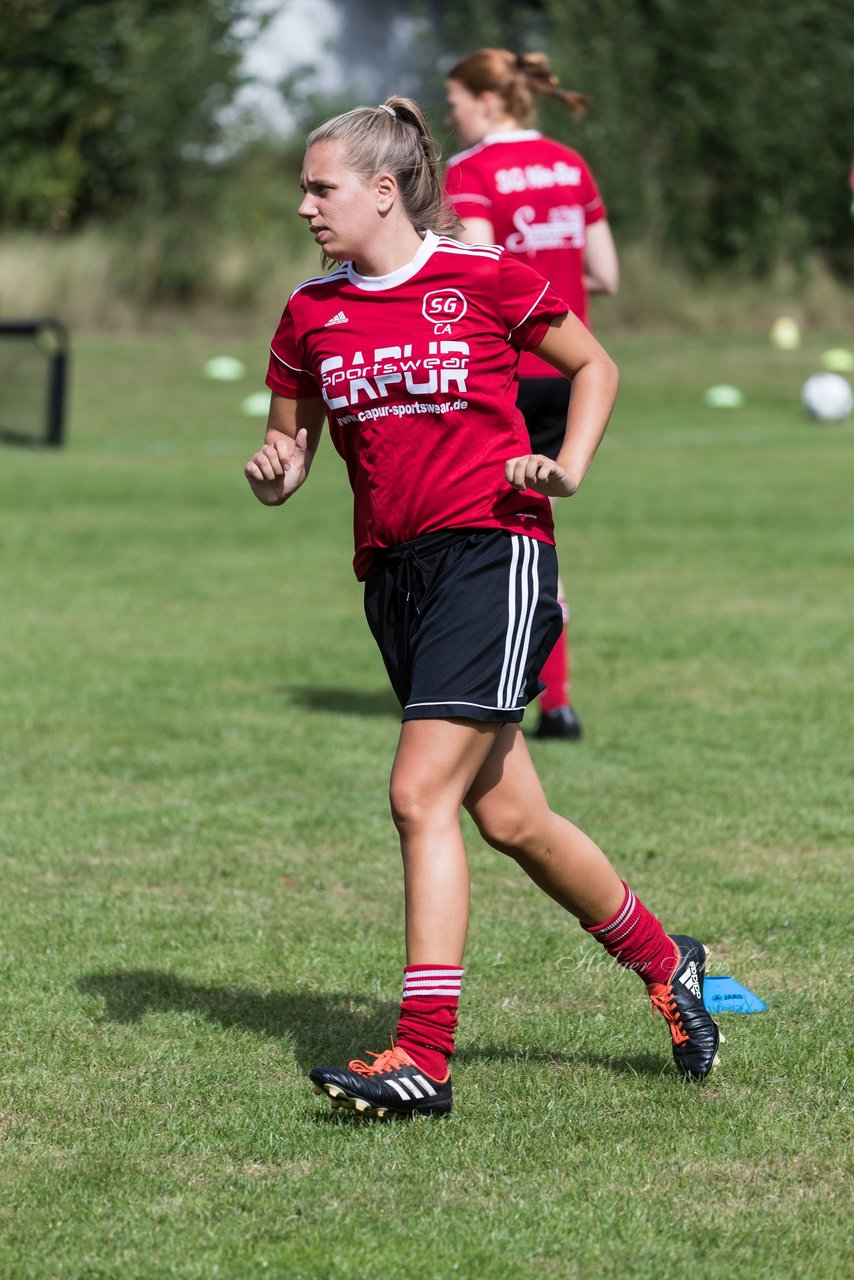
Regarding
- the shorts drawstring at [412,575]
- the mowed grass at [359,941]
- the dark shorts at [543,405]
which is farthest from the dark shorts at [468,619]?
the dark shorts at [543,405]

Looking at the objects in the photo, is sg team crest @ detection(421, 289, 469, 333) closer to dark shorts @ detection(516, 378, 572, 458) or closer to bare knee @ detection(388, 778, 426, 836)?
bare knee @ detection(388, 778, 426, 836)

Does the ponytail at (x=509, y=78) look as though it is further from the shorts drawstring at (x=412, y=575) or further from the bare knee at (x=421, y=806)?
the bare knee at (x=421, y=806)

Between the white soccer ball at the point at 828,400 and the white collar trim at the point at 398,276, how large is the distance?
1654cm

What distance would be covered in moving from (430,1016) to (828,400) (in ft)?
55.9

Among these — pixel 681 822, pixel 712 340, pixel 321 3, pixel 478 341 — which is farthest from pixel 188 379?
pixel 478 341

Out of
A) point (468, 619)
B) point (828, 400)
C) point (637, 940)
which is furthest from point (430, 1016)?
point (828, 400)

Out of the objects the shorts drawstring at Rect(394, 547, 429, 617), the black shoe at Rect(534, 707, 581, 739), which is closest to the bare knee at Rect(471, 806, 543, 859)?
the shorts drawstring at Rect(394, 547, 429, 617)

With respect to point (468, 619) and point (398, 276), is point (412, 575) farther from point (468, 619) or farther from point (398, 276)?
point (398, 276)

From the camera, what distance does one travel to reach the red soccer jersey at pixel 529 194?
6766 mm

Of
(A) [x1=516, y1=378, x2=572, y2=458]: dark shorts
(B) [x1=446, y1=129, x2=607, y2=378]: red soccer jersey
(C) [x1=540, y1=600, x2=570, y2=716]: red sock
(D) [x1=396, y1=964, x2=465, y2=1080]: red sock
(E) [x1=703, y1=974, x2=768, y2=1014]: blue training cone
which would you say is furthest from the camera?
(C) [x1=540, y1=600, x2=570, y2=716]: red sock

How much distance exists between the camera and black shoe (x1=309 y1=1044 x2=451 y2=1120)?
3373mm

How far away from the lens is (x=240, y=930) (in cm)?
474

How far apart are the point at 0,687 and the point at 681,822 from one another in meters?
3.27

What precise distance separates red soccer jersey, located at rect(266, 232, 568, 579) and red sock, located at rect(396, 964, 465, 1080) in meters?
0.84
